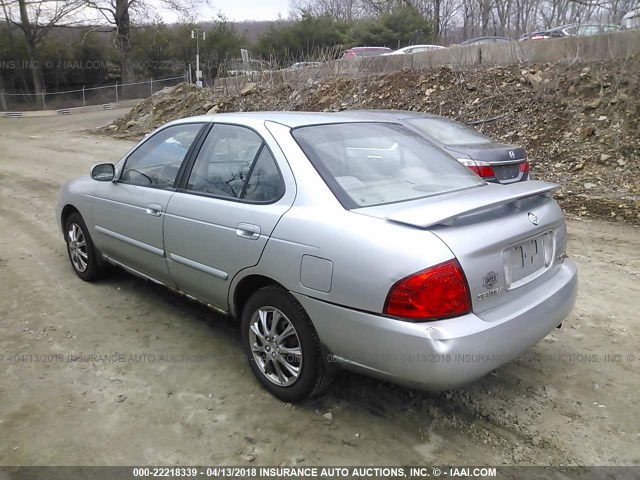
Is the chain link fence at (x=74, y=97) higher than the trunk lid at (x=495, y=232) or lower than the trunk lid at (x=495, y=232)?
higher

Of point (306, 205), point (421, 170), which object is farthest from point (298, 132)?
point (421, 170)

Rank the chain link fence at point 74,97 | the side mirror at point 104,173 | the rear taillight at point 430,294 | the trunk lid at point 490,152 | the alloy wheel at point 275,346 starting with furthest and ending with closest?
1. the chain link fence at point 74,97
2. the trunk lid at point 490,152
3. the side mirror at point 104,173
4. the alloy wheel at point 275,346
5. the rear taillight at point 430,294

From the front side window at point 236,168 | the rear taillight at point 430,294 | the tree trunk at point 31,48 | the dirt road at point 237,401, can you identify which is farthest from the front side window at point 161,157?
the tree trunk at point 31,48

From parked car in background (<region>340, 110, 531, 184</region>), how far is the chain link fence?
3032cm

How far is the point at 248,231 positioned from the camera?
10.1 feet

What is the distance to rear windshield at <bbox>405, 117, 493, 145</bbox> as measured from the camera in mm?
6890

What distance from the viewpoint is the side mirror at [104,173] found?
Result: 4.42m

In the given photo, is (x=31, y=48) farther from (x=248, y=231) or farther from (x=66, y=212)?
(x=248, y=231)

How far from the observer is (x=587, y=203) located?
780 centimetres

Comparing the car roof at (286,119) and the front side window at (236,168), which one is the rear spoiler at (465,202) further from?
the car roof at (286,119)

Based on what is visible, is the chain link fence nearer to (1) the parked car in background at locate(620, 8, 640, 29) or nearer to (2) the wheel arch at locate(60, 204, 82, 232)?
(1) the parked car in background at locate(620, 8, 640, 29)

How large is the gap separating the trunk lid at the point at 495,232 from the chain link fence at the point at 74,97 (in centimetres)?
3417

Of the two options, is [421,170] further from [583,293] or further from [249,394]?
[583,293]

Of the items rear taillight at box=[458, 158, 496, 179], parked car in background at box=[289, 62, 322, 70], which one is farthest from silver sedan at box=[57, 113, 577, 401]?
parked car in background at box=[289, 62, 322, 70]
